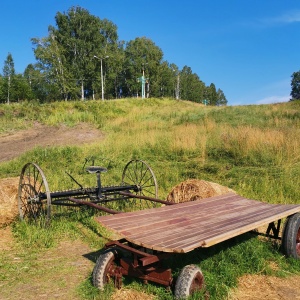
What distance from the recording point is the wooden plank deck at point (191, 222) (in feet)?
9.51

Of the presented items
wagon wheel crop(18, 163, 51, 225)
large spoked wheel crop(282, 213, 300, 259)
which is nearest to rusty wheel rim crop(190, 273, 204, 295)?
large spoked wheel crop(282, 213, 300, 259)

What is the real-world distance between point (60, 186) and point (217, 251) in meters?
4.94

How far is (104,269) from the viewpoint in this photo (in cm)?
339

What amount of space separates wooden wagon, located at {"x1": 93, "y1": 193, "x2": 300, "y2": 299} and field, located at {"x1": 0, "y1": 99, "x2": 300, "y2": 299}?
0.21m

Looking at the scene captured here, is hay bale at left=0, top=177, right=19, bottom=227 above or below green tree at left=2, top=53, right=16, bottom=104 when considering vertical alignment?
below

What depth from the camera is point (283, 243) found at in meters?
4.33

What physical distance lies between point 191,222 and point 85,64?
146 feet

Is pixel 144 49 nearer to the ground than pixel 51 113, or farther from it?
farther from it

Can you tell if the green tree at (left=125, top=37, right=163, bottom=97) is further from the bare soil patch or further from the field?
the bare soil patch

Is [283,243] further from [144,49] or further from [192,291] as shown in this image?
[144,49]

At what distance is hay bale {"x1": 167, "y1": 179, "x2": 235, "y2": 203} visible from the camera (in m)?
6.11

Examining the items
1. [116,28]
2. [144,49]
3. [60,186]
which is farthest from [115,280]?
[144,49]

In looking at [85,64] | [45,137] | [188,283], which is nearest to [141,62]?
[85,64]

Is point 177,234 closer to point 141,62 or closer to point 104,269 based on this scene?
point 104,269
